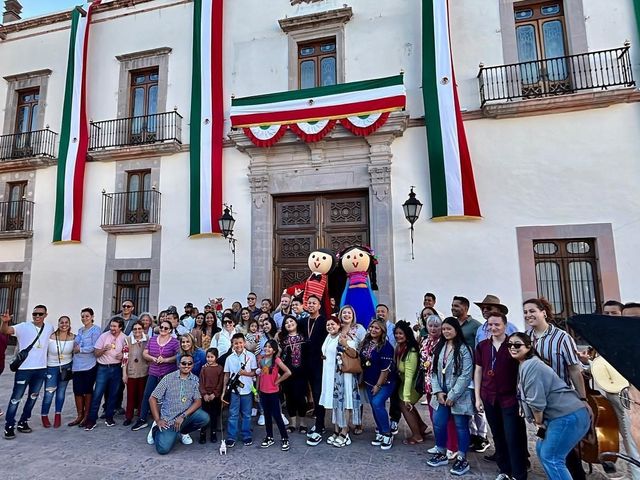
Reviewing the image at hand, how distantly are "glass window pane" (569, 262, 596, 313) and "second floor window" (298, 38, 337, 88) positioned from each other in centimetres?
701

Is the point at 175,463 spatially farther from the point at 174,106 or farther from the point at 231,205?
the point at 174,106

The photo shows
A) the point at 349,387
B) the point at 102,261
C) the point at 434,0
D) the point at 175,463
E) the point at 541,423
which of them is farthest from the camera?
the point at 102,261

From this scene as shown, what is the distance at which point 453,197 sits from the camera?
8703mm

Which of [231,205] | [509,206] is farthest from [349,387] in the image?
[231,205]

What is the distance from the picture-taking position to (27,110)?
43.1 feet

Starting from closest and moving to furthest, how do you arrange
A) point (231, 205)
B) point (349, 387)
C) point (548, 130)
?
point (349, 387)
point (548, 130)
point (231, 205)

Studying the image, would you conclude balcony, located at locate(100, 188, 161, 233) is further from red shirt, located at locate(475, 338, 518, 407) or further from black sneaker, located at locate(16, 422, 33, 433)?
red shirt, located at locate(475, 338, 518, 407)

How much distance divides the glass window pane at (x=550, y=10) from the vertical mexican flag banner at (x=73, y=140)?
12.1 metres

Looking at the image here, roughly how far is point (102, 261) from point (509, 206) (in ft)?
33.8

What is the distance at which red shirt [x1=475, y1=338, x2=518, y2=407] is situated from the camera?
365cm

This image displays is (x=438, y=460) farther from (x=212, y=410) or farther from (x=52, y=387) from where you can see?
(x=52, y=387)

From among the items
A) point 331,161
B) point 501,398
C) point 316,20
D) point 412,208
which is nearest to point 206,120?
point 331,161

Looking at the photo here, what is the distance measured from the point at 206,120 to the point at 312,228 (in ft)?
13.1

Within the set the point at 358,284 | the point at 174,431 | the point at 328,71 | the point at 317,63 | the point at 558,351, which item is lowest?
the point at 174,431
